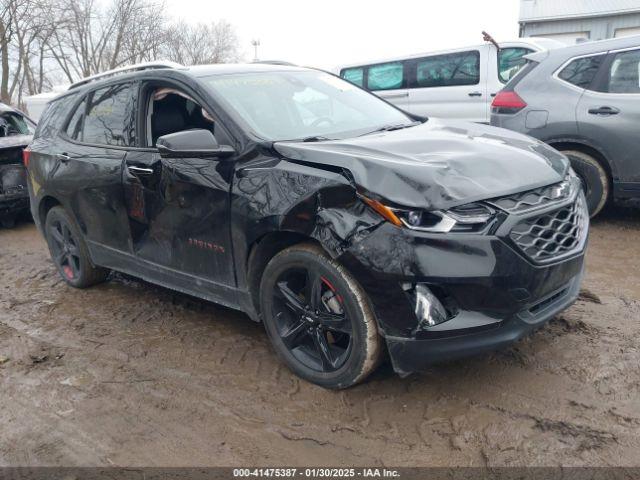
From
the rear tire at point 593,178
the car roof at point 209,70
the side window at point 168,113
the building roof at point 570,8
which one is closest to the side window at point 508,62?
the rear tire at point 593,178

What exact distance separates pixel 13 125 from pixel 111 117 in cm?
459

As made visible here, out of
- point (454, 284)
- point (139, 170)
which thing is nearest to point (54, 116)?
point (139, 170)

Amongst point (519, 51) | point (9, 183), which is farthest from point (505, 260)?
point (519, 51)

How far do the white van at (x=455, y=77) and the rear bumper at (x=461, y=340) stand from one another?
705 cm

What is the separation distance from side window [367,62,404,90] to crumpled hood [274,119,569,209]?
6.98 m

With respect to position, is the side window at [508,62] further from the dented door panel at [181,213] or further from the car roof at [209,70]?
the dented door panel at [181,213]

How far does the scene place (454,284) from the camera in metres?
2.52

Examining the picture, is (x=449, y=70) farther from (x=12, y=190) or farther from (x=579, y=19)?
(x=579, y=19)

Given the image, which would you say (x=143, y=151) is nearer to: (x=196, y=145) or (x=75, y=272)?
(x=196, y=145)

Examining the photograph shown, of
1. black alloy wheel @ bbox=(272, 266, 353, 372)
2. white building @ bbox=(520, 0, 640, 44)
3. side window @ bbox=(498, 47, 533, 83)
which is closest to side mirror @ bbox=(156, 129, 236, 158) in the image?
black alloy wheel @ bbox=(272, 266, 353, 372)

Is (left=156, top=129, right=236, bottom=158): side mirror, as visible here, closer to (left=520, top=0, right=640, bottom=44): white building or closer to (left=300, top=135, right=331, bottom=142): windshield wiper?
(left=300, top=135, right=331, bottom=142): windshield wiper

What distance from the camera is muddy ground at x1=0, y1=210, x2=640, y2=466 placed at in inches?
102

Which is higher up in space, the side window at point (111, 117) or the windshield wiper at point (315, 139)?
the side window at point (111, 117)

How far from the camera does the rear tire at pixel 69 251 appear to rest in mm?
4789
